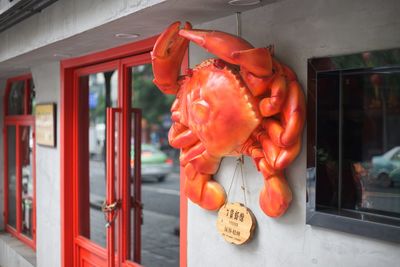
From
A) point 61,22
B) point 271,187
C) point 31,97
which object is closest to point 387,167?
point 271,187

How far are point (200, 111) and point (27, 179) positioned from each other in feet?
17.6

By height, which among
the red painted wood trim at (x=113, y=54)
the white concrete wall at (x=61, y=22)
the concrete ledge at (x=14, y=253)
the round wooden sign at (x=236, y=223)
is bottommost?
the concrete ledge at (x=14, y=253)

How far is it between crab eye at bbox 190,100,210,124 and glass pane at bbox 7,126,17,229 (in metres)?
5.77

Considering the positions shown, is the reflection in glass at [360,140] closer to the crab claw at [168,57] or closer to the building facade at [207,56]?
the building facade at [207,56]

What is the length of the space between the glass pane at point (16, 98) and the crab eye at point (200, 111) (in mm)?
5258

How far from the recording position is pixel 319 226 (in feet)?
8.45

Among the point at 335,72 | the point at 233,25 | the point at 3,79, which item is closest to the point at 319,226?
the point at 335,72

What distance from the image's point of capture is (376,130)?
600cm

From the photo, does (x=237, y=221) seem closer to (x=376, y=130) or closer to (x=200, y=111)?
(x=200, y=111)

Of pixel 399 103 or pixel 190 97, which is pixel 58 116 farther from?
pixel 399 103

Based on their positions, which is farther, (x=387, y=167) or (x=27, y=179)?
(x=27, y=179)

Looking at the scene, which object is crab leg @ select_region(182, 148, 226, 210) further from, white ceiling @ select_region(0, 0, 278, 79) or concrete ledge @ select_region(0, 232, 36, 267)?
concrete ledge @ select_region(0, 232, 36, 267)

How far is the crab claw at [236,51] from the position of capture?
2.50 meters

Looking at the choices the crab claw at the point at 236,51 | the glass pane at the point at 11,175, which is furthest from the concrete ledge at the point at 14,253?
the crab claw at the point at 236,51
